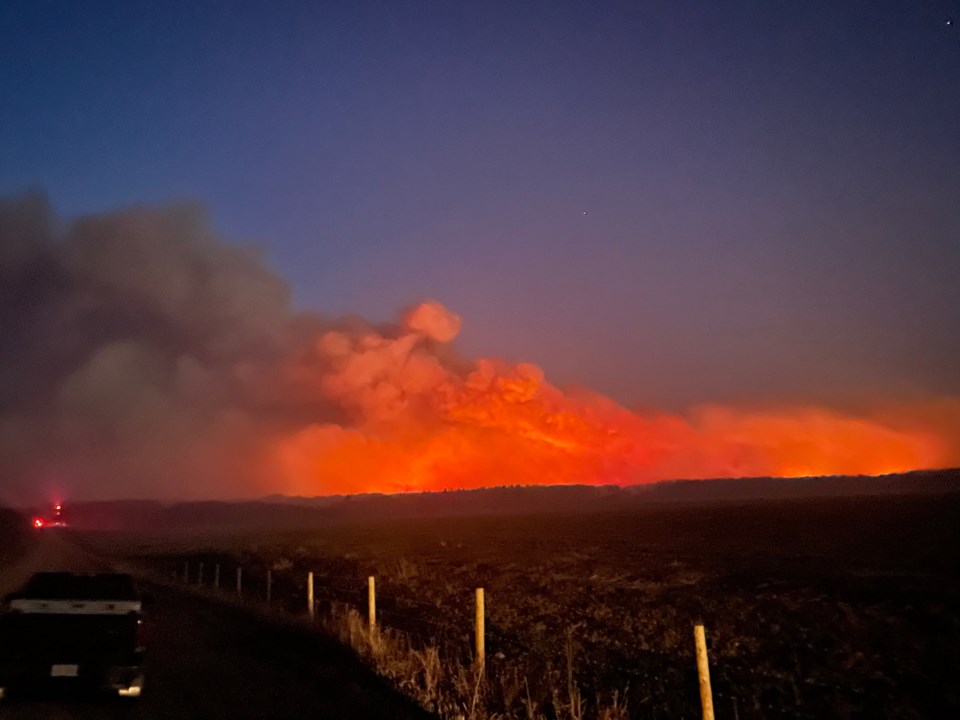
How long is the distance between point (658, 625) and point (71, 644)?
1270 cm

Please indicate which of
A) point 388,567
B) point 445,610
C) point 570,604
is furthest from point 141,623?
point 388,567

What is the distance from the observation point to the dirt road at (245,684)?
10.3m

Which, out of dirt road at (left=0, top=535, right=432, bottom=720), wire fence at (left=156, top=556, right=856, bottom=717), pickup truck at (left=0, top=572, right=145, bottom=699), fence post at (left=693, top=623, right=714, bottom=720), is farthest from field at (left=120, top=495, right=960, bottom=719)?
pickup truck at (left=0, top=572, right=145, bottom=699)

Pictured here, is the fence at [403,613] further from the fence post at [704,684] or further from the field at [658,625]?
the field at [658,625]

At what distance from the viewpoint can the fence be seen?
1020cm

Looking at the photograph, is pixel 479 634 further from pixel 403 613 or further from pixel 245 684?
pixel 403 613

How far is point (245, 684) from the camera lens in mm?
11992

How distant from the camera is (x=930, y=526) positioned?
57844 mm

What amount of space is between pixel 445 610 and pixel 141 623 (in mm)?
12398

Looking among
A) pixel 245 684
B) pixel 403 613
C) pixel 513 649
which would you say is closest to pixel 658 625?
pixel 513 649

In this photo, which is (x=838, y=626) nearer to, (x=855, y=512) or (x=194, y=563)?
(x=194, y=563)

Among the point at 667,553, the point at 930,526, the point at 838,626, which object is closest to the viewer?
the point at 838,626

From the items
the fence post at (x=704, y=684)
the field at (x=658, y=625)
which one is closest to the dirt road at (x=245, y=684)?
the field at (x=658, y=625)

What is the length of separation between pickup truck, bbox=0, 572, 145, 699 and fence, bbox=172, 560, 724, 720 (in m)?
4.61
